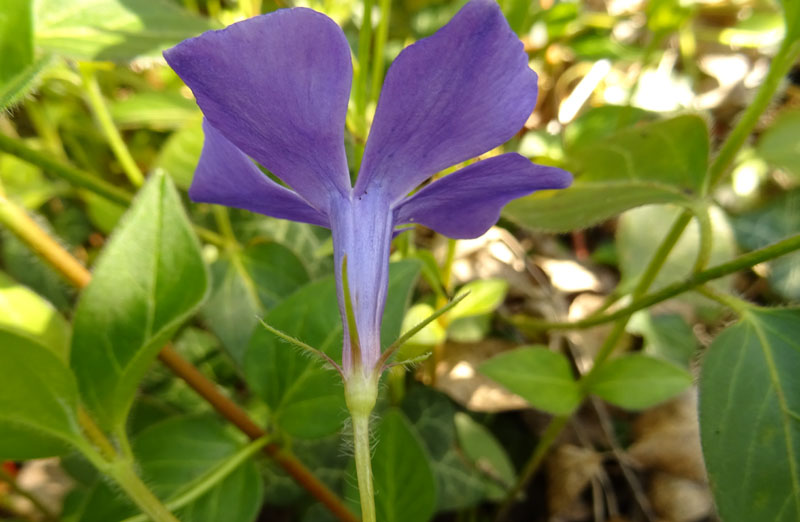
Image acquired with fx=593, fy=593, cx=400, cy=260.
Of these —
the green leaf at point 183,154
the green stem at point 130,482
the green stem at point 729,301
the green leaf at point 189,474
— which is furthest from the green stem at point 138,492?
the green stem at point 729,301

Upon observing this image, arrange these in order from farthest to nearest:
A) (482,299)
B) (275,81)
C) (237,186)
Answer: (482,299), (237,186), (275,81)

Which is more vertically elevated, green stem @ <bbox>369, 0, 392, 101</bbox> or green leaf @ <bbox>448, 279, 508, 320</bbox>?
green stem @ <bbox>369, 0, 392, 101</bbox>

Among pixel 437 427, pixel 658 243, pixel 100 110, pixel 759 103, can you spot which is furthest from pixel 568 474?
pixel 100 110

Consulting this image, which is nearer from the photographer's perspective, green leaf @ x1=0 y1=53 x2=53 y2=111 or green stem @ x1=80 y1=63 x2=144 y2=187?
green leaf @ x1=0 y1=53 x2=53 y2=111

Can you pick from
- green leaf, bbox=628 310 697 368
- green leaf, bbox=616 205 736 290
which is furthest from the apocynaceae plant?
green leaf, bbox=628 310 697 368

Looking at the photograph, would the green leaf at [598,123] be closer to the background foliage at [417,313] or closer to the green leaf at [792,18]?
the background foliage at [417,313]

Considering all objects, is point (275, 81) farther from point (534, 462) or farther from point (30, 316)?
point (534, 462)

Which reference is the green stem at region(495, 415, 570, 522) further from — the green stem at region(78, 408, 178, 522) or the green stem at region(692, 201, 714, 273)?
the green stem at region(78, 408, 178, 522)
